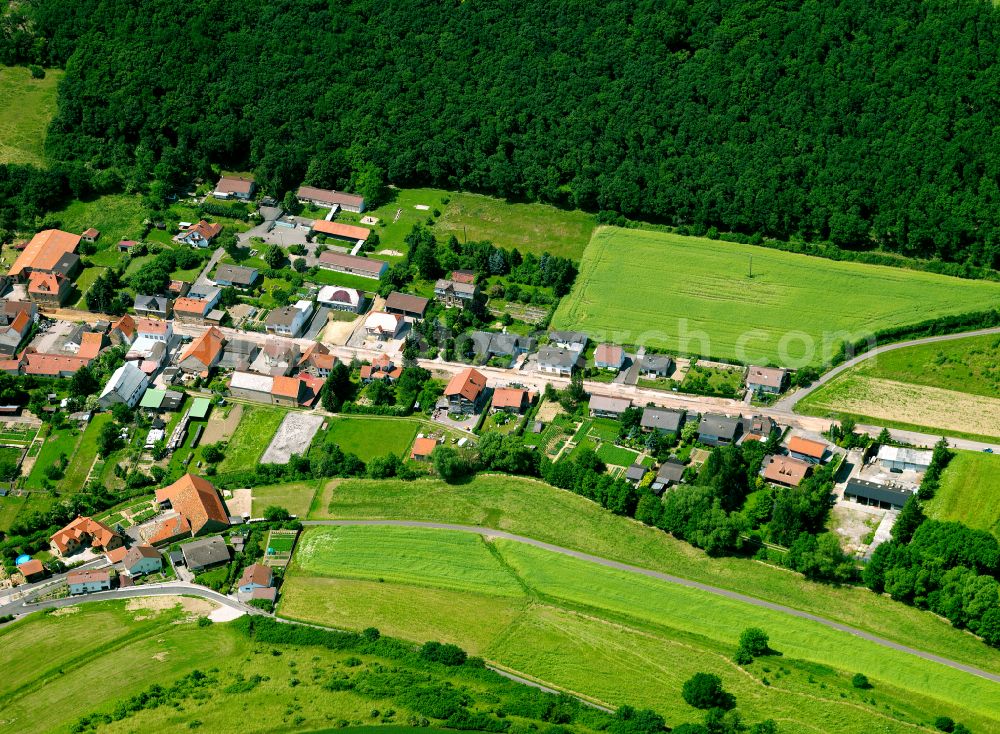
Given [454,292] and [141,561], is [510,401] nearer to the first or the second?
[454,292]

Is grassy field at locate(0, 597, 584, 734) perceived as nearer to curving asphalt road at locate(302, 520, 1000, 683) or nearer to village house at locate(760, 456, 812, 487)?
curving asphalt road at locate(302, 520, 1000, 683)

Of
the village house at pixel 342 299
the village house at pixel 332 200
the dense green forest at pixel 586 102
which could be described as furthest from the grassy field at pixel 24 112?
the village house at pixel 342 299

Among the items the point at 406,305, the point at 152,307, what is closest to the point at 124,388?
the point at 152,307

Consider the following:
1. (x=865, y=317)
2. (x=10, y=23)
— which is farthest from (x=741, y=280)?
(x=10, y=23)

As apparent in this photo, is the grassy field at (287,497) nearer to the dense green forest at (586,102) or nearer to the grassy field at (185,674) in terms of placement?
the grassy field at (185,674)

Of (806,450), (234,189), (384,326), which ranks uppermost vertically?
(234,189)
